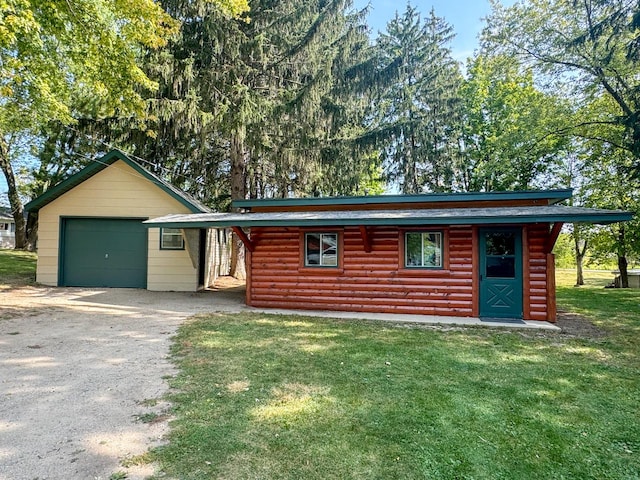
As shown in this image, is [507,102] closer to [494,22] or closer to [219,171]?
[494,22]

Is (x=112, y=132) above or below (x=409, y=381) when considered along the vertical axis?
above

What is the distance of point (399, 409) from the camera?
135 inches

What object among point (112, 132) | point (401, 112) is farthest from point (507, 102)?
point (112, 132)

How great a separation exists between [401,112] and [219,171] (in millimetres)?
10380

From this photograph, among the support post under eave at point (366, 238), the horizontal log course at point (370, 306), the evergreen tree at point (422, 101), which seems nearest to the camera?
the horizontal log course at point (370, 306)

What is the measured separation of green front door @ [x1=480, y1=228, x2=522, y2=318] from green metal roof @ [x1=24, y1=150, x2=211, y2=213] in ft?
27.9

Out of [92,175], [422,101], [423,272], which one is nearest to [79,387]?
[423,272]

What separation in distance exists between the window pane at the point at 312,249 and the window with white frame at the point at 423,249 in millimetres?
2171

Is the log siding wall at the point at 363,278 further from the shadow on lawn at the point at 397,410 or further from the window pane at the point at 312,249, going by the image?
the shadow on lawn at the point at 397,410

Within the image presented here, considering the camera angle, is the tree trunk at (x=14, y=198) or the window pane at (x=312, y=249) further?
the tree trunk at (x=14, y=198)

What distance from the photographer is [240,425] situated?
3.04 m

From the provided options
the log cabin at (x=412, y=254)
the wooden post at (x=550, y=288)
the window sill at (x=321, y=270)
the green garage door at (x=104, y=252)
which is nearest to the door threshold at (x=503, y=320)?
the log cabin at (x=412, y=254)

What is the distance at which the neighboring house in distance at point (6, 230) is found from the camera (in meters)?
31.9

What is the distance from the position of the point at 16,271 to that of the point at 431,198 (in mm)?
14564
